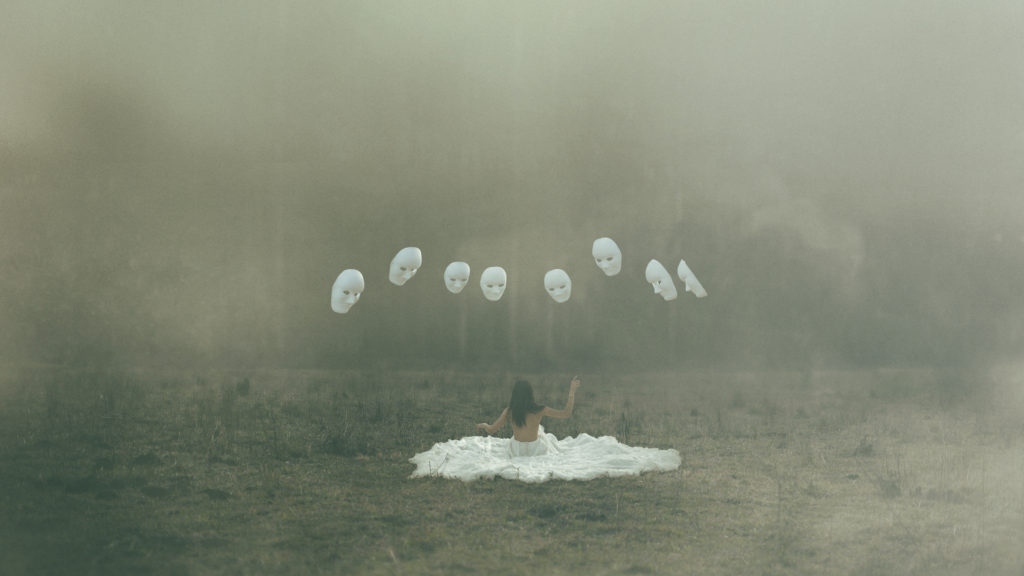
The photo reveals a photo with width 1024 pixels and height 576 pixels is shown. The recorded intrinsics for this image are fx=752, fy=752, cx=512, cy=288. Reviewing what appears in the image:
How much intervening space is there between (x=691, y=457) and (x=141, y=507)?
638 centimetres

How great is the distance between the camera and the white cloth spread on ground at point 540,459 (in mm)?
8703

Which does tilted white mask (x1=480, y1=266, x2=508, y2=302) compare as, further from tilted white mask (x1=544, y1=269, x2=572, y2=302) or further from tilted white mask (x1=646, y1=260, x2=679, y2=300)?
tilted white mask (x1=646, y1=260, x2=679, y2=300)

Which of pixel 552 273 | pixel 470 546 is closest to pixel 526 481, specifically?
pixel 470 546

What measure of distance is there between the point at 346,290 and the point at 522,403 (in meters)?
3.52

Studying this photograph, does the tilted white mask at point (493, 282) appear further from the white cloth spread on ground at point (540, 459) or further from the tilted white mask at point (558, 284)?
the white cloth spread on ground at point (540, 459)

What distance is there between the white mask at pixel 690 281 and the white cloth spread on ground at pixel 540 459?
289 cm

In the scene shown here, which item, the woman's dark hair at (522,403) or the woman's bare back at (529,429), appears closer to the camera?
the woman's dark hair at (522,403)

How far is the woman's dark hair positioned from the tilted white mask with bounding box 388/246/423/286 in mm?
3188

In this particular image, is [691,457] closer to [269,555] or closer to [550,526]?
[550,526]

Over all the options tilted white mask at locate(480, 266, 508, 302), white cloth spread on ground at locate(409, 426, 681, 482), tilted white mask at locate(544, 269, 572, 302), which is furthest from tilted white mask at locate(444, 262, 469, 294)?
white cloth spread on ground at locate(409, 426, 681, 482)

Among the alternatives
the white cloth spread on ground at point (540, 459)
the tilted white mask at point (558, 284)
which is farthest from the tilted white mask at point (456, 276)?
the white cloth spread on ground at point (540, 459)

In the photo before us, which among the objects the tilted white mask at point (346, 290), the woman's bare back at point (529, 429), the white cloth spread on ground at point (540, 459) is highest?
the tilted white mask at point (346, 290)

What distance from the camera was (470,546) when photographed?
6.49 m

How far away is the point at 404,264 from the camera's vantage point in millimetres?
11547
